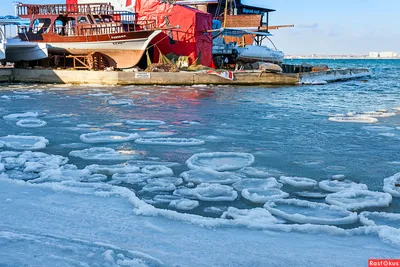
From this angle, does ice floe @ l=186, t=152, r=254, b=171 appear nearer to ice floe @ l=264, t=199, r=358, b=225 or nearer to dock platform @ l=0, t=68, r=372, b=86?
ice floe @ l=264, t=199, r=358, b=225

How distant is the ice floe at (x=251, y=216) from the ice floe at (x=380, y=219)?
2.58 feet

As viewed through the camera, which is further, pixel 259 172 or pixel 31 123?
pixel 31 123

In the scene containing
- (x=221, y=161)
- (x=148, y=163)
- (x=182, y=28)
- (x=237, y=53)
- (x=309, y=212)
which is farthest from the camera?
(x=237, y=53)

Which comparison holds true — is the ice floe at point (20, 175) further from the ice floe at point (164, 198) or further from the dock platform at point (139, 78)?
the dock platform at point (139, 78)

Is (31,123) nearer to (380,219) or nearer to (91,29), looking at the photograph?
(380,219)

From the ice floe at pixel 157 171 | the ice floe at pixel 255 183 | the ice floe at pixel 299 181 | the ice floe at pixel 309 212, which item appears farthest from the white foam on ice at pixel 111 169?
the ice floe at pixel 309 212

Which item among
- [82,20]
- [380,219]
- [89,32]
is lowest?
→ [380,219]

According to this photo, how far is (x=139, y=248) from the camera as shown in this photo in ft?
11.6

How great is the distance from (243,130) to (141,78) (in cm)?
1318

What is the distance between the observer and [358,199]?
15.9 ft

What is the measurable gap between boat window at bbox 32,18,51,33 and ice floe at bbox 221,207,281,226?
23.0m

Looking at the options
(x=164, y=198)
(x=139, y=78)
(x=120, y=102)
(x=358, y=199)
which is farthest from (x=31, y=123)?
(x=139, y=78)

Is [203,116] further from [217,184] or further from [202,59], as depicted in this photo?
[202,59]

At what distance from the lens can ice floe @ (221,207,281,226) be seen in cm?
412
